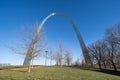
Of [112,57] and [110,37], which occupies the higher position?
[110,37]

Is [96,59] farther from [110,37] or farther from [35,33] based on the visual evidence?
[35,33]

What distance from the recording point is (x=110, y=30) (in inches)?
1489

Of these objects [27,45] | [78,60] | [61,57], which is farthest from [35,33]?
[78,60]

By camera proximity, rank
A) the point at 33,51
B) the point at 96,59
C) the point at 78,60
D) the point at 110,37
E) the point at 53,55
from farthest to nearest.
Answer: the point at 78,60, the point at 96,59, the point at 53,55, the point at 110,37, the point at 33,51

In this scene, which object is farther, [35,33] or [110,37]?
[110,37]

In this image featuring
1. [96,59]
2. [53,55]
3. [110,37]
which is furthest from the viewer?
[96,59]

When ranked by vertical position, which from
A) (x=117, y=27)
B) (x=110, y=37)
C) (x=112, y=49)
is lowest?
(x=112, y=49)

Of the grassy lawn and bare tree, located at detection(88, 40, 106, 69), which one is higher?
bare tree, located at detection(88, 40, 106, 69)

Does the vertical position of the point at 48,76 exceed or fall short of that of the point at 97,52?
it falls short

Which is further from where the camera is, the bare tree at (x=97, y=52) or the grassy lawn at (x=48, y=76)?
the bare tree at (x=97, y=52)

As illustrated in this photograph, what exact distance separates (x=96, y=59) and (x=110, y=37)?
69.8 feet

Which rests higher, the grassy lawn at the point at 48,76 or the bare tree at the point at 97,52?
the bare tree at the point at 97,52

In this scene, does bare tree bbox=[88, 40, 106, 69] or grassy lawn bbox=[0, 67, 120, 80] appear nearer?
grassy lawn bbox=[0, 67, 120, 80]

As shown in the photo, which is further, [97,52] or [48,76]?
[97,52]
